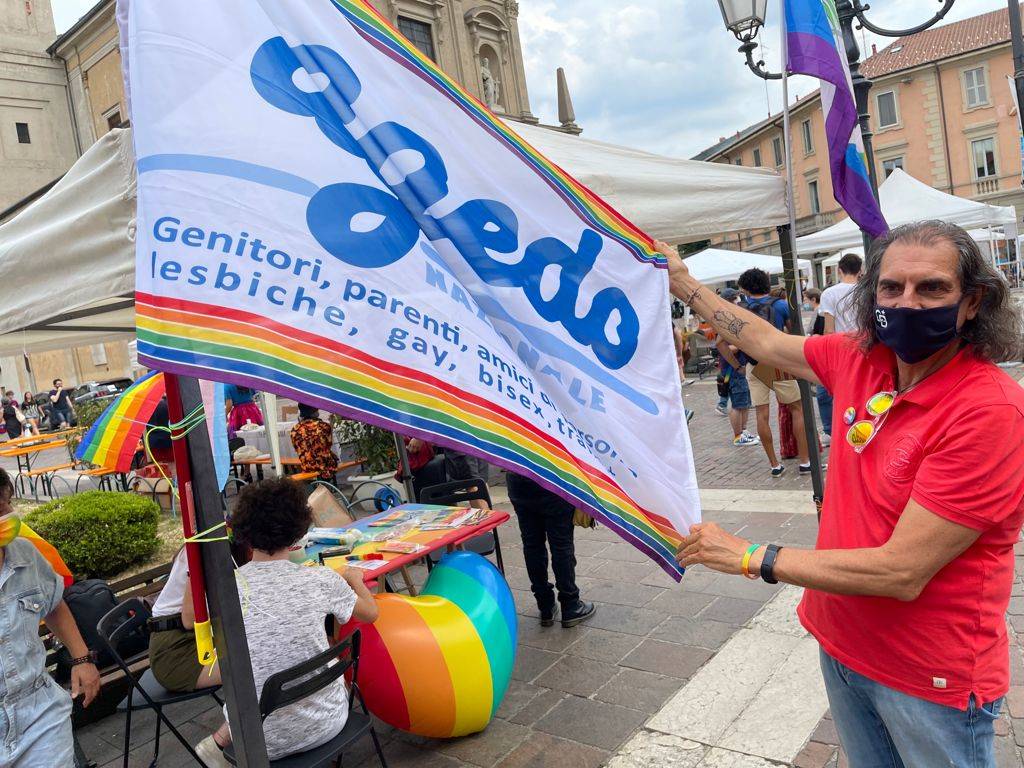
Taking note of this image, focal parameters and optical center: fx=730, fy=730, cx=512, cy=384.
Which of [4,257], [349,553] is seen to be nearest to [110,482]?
[349,553]

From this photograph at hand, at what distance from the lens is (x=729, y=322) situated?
7.75 ft

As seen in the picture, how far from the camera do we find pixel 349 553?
4.05m

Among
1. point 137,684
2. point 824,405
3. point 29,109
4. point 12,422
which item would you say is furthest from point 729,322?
point 29,109

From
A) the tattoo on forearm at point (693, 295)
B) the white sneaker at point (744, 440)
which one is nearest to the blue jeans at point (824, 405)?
the white sneaker at point (744, 440)

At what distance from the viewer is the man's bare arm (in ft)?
6.99

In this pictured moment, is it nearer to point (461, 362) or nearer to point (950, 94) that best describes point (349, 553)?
point (461, 362)

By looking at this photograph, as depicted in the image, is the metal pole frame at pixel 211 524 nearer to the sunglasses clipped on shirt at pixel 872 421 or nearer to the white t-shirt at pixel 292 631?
the white t-shirt at pixel 292 631

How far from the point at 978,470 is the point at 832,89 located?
3346 mm

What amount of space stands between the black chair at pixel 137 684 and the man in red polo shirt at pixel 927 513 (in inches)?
107

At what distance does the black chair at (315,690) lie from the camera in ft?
8.27

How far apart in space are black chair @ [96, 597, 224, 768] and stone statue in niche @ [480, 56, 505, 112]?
104 feet

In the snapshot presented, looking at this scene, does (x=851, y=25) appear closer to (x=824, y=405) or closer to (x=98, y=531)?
(x=824, y=405)

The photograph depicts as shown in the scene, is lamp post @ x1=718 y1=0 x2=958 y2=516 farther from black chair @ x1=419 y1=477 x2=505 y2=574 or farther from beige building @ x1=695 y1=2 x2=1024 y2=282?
beige building @ x1=695 y1=2 x2=1024 y2=282

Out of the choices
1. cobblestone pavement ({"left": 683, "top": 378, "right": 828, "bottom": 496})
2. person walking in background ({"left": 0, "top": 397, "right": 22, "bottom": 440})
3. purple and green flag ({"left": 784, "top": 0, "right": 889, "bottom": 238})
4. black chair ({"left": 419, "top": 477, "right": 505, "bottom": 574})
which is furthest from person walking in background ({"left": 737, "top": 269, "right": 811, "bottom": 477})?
person walking in background ({"left": 0, "top": 397, "right": 22, "bottom": 440})
